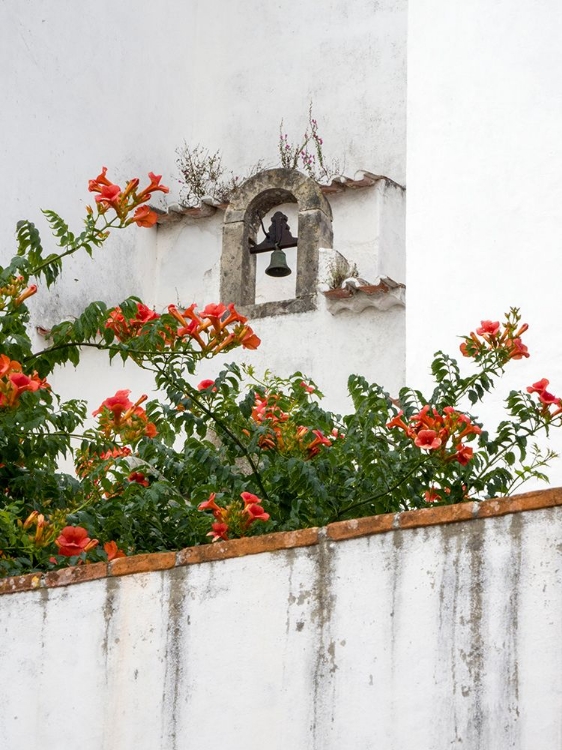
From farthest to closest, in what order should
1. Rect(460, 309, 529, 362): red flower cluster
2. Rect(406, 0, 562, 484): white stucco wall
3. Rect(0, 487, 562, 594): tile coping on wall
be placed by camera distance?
Rect(406, 0, 562, 484): white stucco wall < Rect(460, 309, 529, 362): red flower cluster < Rect(0, 487, 562, 594): tile coping on wall

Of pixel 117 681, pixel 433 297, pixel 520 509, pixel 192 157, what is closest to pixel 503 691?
pixel 520 509

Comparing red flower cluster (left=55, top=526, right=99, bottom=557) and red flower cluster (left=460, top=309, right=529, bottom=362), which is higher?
red flower cluster (left=460, top=309, right=529, bottom=362)

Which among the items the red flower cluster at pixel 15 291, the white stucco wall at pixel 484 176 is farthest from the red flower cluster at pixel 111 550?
the white stucco wall at pixel 484 176

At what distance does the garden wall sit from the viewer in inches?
166

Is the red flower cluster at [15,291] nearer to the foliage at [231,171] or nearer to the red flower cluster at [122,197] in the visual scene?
the red flower cluster at [122,197]

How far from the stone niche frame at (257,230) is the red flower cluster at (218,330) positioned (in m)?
4.26

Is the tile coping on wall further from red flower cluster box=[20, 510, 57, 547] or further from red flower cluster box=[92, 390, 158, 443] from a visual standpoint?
red flower cluster box=[92, 390, 158, 443]

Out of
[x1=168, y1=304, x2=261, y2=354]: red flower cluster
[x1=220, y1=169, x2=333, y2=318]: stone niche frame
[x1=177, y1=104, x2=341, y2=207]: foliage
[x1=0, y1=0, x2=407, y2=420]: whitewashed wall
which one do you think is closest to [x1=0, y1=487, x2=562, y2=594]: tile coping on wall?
[x1=168, y1=304, x2=261, y2=354]: red flower cluster

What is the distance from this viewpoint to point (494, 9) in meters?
8.10

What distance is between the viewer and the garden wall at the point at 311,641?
421 cm

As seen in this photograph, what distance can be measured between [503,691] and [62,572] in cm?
148

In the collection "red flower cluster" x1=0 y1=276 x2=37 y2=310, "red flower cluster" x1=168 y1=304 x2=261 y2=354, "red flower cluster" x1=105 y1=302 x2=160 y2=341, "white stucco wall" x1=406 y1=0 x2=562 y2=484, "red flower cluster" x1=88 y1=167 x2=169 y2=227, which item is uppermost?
"white stucco wall" x1=406 y1=0 x2=562 y2=484

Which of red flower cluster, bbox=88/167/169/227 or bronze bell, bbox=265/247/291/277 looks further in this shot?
bronze bell, bbox=265/247/291/277

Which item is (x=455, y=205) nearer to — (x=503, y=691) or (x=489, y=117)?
(x=489, y=117)
